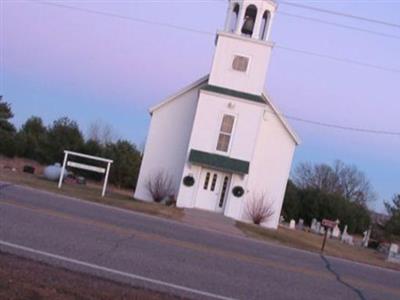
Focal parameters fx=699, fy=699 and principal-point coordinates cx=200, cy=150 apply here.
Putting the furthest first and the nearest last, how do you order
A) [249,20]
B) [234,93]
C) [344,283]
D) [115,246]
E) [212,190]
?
[249,20] < [212,190] < [234,93] < [344,283] < [115,246]

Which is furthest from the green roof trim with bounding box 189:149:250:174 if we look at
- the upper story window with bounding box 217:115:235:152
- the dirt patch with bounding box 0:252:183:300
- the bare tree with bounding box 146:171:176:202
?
the dirt patch with bounding box 0:252:183:300

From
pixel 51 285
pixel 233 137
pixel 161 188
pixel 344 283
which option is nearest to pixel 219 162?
pixel 233 137

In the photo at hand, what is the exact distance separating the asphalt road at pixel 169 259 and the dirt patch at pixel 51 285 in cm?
54

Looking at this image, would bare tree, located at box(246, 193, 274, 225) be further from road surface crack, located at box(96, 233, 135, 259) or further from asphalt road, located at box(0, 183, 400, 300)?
→ road surface crack, located at box(96, 233, 135, 259)

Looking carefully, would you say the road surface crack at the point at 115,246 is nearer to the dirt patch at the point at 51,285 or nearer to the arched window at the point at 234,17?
the dirt patch at the point at 51,285

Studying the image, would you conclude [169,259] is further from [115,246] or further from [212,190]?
[212,190]

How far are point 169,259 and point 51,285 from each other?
423 centimetres

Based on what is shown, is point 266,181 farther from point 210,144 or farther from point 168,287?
point 168,287

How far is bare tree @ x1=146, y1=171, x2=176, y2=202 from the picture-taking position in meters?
33.8

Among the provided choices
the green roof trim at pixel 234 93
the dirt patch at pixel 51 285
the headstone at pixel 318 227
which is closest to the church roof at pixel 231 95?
the green roof trim at pixel 234 93

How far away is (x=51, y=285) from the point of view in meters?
7.91

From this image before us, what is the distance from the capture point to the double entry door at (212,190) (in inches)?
1304

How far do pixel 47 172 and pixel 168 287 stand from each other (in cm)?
2657

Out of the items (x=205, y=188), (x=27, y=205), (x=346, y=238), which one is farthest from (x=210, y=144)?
(x=27, y=205)
